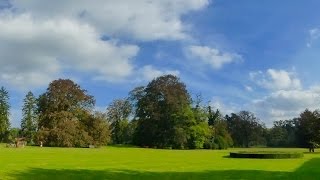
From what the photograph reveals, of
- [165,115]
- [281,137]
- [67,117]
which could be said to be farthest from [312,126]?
[281,137]

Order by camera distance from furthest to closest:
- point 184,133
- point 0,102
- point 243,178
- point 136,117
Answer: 1. point 0,102
2. point 136,117
3. point 184,133
4. point 243,178

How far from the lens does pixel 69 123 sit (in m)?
90.2

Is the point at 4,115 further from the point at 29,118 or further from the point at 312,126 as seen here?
the point at 312,126

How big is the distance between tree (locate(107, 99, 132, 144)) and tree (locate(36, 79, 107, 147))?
1300 inches

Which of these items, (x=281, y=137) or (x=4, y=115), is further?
(x=281, y=137)

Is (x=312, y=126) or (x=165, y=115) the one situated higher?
(x=165, y=115)

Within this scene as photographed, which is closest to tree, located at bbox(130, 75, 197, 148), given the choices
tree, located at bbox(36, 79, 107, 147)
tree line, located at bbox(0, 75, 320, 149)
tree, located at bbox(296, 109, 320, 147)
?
tree line, located at bbox(0, 75, 320, 149)

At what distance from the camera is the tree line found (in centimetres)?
9200

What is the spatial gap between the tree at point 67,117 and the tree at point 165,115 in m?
15.8

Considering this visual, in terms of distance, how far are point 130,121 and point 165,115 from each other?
2387 centimetres

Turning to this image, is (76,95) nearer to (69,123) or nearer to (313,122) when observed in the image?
(69,123)

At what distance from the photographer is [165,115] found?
355 ft

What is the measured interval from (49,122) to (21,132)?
41873 mm

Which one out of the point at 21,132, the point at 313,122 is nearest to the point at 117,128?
the point at 21,132
